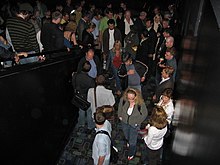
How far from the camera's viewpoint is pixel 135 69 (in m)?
6.21

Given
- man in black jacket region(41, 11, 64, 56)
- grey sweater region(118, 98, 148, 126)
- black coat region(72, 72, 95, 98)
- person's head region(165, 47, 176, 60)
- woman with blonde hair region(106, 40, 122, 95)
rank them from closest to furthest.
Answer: grey sweater region(118, 98, 148, 126) < black coat region(72, 72, 95, 98) < man in black jacket region(41, 11, 64, 56) < person's head region(165, 47, 176, 60) < woman with blonde hair region(106, 40, 122, 95)

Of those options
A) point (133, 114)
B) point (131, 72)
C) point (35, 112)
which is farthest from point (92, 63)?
point (35, 112)

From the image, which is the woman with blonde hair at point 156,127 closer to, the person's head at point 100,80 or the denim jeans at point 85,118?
the person's head at point 100,80

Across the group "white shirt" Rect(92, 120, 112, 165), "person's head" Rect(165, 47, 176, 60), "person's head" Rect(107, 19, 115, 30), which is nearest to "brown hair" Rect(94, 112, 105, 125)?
"white shirt" Rect(92, 120, 112, 165)

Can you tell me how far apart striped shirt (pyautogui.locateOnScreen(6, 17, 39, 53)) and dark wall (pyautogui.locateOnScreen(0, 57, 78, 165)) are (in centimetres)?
58

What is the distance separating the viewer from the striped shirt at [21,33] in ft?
15.7

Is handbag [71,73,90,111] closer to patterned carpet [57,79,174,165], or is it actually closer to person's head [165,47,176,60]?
patterned carpet [57,79,174,165]

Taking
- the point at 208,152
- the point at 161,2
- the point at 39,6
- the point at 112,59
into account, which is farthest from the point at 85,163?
the point at 161,2

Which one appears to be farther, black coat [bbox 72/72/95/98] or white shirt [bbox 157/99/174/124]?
black coat [bbox 72/72/95/98]

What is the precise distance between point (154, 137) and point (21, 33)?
118 inches

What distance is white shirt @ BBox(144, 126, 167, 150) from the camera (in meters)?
4.28

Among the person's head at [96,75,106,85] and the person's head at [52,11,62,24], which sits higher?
the person's head at [52,11,62,24]

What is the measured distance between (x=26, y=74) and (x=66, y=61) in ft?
5.52

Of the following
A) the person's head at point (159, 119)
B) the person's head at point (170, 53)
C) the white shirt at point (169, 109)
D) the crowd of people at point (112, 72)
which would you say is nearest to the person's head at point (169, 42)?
the crowd of people at point (112, 72)
